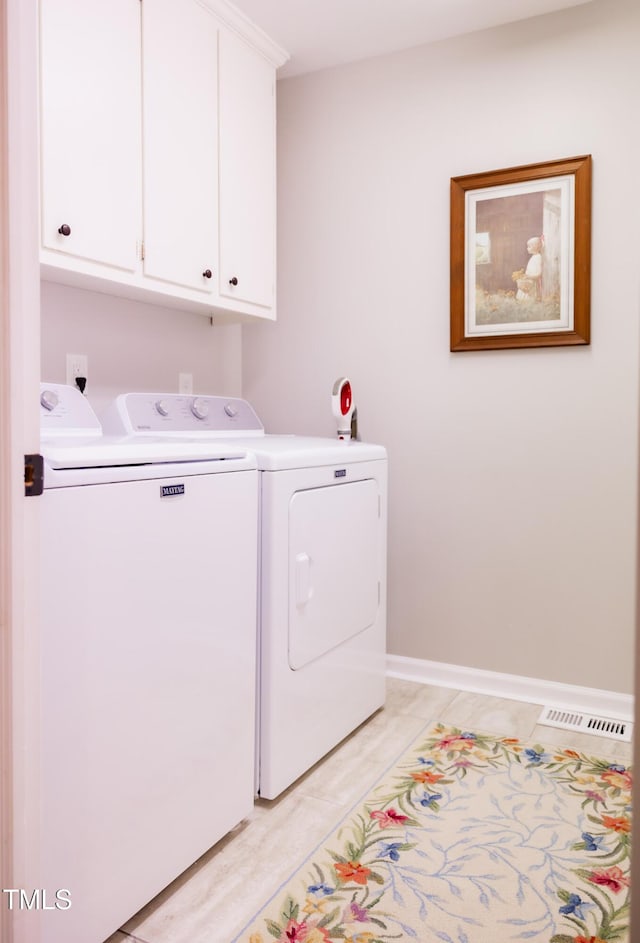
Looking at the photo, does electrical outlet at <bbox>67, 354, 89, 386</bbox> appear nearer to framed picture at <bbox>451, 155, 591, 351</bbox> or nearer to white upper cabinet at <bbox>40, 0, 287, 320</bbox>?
white upper cabinet at <bbox>40, 0, 287, 320</bbox>

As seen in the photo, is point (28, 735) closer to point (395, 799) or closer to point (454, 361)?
point (395, 799)

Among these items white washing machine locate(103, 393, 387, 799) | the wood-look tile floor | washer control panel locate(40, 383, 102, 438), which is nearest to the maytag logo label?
white washing machine locate(103, 393, 387, 799)

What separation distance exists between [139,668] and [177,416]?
1136 millimetres

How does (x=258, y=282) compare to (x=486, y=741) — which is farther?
(x=258, y=282)

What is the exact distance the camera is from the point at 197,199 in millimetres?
2275

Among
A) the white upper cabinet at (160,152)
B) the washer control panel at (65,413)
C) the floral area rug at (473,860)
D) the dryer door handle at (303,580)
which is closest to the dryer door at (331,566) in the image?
the dryer door handle at (303,580)

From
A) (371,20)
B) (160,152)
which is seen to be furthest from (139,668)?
(371,20)

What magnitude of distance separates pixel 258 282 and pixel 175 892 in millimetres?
1985

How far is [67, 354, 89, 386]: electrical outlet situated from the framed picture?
4.43 ft

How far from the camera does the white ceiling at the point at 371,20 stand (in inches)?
92.7

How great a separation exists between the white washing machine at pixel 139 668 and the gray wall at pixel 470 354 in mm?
1184

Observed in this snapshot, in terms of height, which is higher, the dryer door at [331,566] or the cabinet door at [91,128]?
the cabinet door at [91,128]

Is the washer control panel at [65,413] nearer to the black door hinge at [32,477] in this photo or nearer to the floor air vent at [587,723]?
the black door hinge at [32,477]

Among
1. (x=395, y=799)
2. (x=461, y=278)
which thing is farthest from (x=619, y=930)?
(x=461, y=278)
